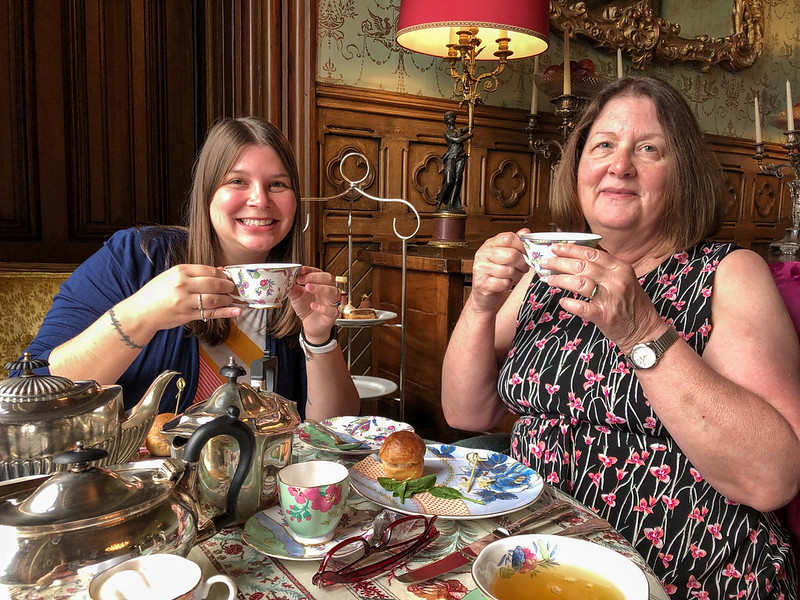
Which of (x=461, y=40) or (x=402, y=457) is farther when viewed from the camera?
(x=461, y=40)

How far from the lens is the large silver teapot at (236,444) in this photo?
31.1 inches

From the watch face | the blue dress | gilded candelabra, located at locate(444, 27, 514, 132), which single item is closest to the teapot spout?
the blue dress

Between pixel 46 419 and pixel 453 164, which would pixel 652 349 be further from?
pixel 453 164

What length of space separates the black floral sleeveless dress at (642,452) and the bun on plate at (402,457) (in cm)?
37

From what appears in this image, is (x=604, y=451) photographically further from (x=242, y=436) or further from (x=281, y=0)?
(x=281, y=0)

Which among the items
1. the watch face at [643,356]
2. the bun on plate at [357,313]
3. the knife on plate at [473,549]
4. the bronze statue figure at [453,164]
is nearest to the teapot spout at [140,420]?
the knife on plate at [473,549]

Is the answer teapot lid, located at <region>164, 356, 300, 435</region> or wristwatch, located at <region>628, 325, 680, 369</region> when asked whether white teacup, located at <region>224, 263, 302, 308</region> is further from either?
wristwatch, located at <region>628, 325, 680, 369</region>

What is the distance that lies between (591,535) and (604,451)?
1.25 ft

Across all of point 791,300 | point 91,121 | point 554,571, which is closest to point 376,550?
point 554,571

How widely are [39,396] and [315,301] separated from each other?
0.65 metres

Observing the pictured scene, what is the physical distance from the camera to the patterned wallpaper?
9.23ft

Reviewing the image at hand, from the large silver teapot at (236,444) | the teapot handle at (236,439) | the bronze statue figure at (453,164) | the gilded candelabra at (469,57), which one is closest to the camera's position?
the teapot handle at (236,439)

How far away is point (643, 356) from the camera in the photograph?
100 centimetres

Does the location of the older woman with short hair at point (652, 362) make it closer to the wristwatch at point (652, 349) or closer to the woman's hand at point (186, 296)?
the wristwatch at point (652, 349)
